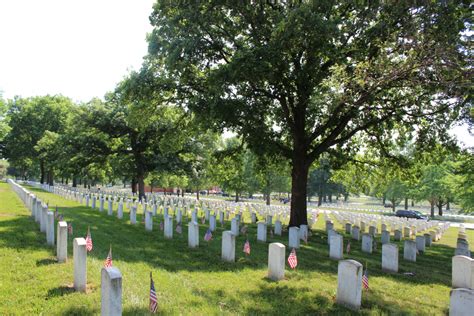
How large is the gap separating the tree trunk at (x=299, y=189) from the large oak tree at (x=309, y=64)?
0.05 metres

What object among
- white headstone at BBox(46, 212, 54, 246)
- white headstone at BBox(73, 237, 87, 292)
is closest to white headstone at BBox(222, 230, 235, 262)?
white headstone at BBox(73, 237, 87, 292)

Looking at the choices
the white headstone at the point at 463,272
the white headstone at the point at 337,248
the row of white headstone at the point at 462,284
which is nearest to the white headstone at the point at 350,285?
the row of white headstone at the point at 462,284

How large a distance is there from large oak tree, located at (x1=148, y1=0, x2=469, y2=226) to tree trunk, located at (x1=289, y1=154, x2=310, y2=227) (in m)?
0.05

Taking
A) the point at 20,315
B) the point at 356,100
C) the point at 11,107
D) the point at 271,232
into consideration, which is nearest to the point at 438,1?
the point at 356,100

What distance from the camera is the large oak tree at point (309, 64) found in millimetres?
9500

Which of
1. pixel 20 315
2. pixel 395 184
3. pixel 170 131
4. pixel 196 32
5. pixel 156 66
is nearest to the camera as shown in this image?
pixel 20 315

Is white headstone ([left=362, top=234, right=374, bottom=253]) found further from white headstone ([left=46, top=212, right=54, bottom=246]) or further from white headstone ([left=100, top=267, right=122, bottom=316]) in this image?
white headstone ([left=100, top=267, right=122, bottom=316])

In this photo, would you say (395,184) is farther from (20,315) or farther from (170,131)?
(20,315)

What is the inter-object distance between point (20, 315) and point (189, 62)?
1085 centimetres

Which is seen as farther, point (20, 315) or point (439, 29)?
point (439, 29)

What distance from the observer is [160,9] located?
15383mm

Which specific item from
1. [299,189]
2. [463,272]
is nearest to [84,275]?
[463,272]

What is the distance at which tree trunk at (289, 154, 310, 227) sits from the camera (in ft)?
54.7

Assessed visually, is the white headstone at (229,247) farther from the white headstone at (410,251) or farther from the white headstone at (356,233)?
the white headstone at (356,233)
